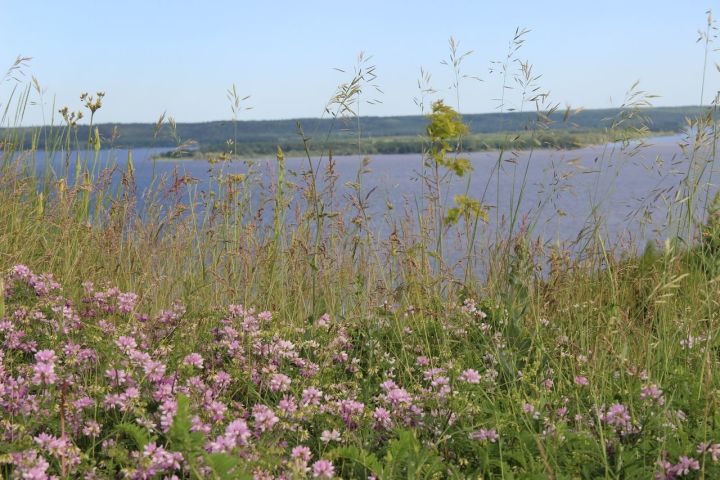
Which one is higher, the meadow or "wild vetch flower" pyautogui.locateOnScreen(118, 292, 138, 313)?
"wild vetch flower" pyautogui.locateOnScreen(118, 292, 138, 313)

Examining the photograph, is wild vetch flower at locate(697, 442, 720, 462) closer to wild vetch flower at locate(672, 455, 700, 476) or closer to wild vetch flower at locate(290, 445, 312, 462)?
wild vetch flower at locate(672, 455, 700, 476)

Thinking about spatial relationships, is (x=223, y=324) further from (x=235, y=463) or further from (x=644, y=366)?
(x=644, y=366)

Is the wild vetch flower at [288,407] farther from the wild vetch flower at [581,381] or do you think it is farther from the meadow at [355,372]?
the wild vetch flower at [581,381]

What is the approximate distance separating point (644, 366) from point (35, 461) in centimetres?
236

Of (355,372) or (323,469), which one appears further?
(355,372)

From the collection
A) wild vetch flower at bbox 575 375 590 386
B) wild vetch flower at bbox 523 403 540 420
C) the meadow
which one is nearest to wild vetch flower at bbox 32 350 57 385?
the meadow

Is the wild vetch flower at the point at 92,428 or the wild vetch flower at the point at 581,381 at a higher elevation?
the wild vetch flower at the point at 92,428

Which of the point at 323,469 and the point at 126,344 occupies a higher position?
the point at 126,344

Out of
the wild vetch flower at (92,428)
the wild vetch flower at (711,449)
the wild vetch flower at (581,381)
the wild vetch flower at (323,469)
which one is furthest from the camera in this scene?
the wild vetch flower at (581,381)

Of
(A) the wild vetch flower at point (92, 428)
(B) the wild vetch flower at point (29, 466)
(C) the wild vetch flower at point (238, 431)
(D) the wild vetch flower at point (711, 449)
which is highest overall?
(C) the wild vetch flower at point (238, 431)

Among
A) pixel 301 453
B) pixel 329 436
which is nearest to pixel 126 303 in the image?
pixel 329 436

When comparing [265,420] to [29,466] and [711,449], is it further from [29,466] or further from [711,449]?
[711,449]

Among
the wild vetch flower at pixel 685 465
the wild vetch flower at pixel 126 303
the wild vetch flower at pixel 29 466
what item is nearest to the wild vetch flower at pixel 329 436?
the wild vetch flower at pixel 29 466

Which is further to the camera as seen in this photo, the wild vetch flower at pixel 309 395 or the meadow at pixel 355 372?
the wild vetch flower at pixel 309 395
